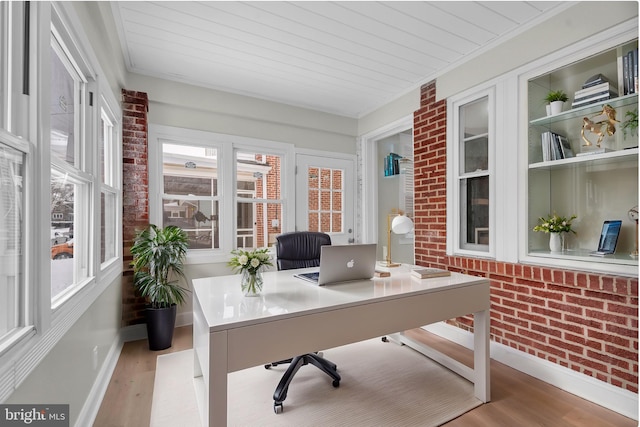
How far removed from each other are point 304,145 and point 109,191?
89.1 inches

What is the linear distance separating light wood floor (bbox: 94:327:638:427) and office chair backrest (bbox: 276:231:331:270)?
1261 millimetres

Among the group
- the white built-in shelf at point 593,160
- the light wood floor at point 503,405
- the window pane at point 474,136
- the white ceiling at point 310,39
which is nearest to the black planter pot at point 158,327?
the light wood floor at point 503,405

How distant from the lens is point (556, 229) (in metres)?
2.26

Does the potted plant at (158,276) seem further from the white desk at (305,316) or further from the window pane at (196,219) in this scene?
the white desk at (305,316)

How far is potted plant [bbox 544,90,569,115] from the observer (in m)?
2.25

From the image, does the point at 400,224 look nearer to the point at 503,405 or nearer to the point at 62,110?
the point at 503,405

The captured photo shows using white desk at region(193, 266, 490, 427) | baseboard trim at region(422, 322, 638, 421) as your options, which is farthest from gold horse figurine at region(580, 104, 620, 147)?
baseboard trim at region(422, 322, 638, 421)

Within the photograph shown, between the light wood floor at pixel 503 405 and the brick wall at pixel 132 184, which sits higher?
the brick wall at pixel 132 184

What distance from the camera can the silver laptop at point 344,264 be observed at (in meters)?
1.72

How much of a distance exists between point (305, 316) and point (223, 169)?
2.55m

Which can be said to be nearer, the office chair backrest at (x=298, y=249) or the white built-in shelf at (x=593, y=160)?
the white built-in shelf at (x=593, y=160)

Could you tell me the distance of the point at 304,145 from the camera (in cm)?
399

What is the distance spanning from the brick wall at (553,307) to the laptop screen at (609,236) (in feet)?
0.84

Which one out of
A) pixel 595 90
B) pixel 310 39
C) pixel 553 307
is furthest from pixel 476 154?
pixel 310 39
